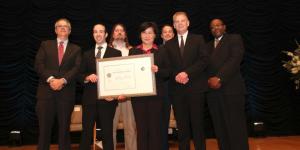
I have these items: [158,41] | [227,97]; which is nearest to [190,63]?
[227,97]

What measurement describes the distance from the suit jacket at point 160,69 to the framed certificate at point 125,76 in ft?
0.30

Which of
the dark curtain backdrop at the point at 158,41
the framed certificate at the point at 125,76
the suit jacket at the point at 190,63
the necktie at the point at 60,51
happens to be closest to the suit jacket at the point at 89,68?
the framed certificate at the point at 125,76

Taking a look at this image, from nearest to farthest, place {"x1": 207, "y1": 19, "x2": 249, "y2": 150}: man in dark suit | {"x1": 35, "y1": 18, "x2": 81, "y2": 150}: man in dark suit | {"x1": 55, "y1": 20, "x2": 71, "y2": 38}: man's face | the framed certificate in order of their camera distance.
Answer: the framed certificate → {"x1": 35, "y1": 18, "x2": 81, "y2": 150}: man in dark suit → {"x1": 207, "y1": 19, "x2": 249, "y2": 150}: man in dark suit → {"x1": 55, "y1": 20, "x2": 71, "y2": 38}: man's face

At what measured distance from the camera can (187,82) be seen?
360 centimetres

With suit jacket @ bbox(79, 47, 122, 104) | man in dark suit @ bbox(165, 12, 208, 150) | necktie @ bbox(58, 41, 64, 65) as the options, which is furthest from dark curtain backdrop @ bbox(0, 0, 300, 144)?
man in dark suit @ bbox(165, 12, 208, 150)

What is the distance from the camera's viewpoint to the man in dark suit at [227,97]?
12.5ft

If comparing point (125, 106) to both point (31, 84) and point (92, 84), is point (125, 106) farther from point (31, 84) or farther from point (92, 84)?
point (31, 84)

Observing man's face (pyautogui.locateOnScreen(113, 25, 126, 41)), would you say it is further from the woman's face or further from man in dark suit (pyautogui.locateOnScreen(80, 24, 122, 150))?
the woman's face

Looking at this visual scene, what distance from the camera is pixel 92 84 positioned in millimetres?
3750

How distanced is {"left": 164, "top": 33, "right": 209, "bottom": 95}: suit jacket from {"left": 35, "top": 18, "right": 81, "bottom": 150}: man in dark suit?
114 centimetres

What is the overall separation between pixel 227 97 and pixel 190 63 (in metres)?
0.64

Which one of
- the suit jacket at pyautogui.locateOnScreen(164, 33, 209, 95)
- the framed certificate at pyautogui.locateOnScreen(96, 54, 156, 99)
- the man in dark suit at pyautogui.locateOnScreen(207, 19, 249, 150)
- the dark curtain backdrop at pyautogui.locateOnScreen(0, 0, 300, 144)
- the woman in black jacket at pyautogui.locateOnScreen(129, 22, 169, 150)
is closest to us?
the woman in black jacket at pyautogui.locateOnScreen(129, 22, 169, 150)

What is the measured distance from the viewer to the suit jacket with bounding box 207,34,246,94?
12.5ft

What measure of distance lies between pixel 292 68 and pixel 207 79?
1009 millimetres
